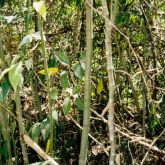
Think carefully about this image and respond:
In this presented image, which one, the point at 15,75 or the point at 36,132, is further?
the point at 36,132

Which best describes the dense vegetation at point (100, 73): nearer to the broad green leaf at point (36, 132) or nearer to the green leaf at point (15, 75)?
the broad green leaf at point (36, 132)

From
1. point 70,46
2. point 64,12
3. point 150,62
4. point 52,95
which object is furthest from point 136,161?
point 52,95

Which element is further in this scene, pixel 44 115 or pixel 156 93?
pixel 44 115

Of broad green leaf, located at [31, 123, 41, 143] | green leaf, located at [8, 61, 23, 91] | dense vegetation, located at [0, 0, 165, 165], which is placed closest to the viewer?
green leaf, located at [8, 61, 23, 91]

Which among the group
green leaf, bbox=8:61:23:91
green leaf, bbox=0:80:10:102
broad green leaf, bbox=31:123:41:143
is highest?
green leaf, bbox=8:61:23:91

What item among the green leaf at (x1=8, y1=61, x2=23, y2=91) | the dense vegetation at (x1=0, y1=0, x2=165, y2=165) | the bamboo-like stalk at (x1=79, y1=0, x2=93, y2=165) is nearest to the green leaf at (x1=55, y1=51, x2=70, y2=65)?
the bamboo-like stalk at (x1=79, y1=0, x2=93, y2=165)

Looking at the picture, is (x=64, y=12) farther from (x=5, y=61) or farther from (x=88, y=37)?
(x=88, y=37)

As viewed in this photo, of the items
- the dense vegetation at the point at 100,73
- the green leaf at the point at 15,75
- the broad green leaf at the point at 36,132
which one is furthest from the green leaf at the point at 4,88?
the dense vegetation at the point at 100,73

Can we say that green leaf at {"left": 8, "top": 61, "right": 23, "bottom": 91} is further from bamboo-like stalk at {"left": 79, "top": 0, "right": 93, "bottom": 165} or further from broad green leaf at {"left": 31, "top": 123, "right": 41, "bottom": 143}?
broad green leaf at {"left": 31, "top": 123, "right": 41, "bottom": 143}

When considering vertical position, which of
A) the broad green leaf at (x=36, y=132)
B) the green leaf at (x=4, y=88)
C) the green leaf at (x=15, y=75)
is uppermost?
the green leaf at (x=15, y=75)

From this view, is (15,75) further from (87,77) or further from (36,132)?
(36,132)

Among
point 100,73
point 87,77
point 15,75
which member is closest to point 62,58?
point 87,77

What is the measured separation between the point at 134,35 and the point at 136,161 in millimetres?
514

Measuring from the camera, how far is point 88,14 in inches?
31.7
